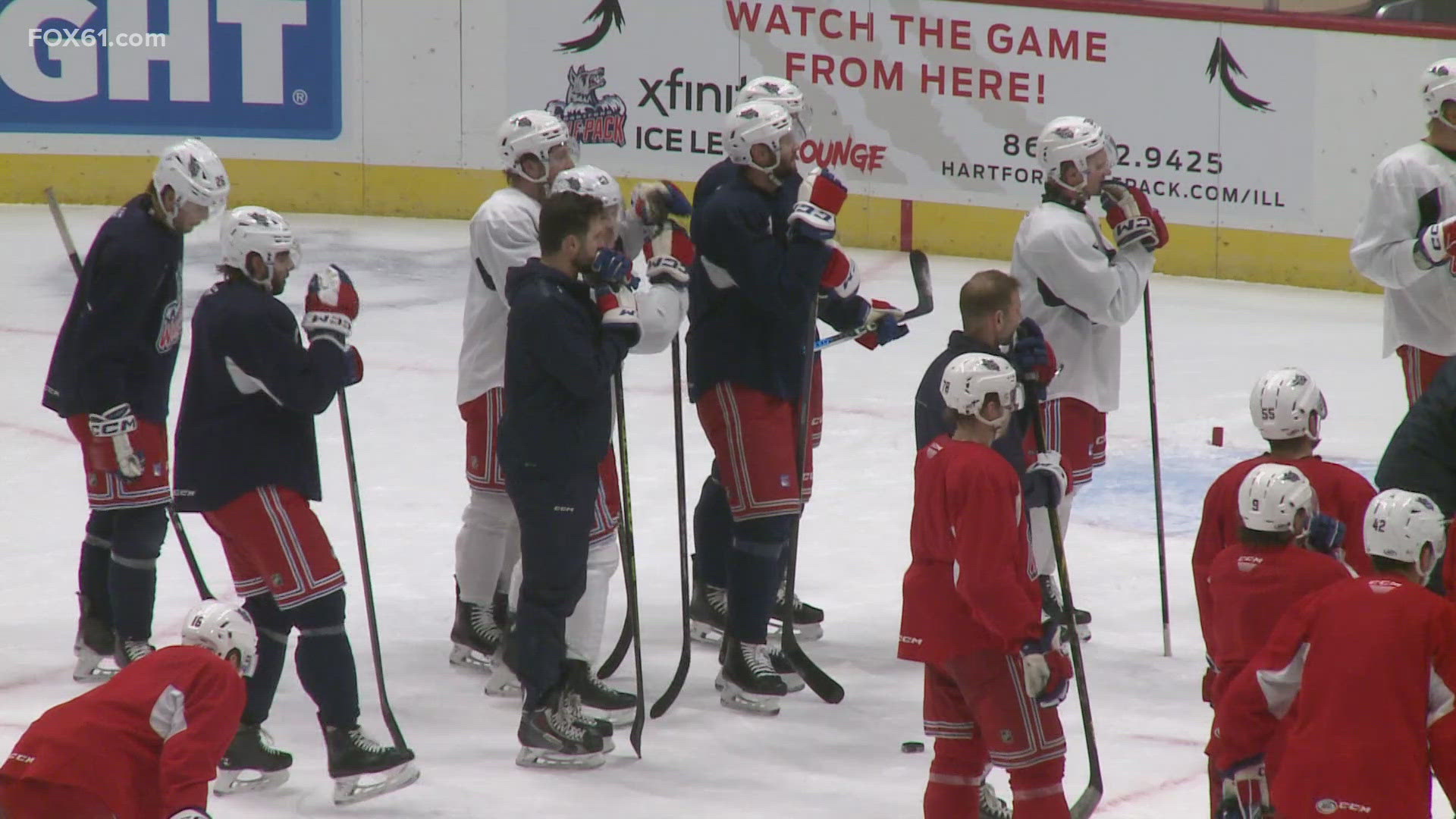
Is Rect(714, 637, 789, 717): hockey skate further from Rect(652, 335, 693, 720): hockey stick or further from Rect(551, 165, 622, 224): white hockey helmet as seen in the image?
Rect(551, 165, 622, 224): white hockey helmet

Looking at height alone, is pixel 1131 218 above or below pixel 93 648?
above

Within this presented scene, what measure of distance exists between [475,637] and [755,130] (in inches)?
65.6

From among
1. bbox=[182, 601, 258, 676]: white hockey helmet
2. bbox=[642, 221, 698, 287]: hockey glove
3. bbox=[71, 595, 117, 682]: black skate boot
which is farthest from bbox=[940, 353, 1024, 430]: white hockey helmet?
bbox=[71, 595, 117, 682]: black skate boot

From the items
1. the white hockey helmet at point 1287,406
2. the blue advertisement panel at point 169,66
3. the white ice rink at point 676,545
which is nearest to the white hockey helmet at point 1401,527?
the white hockey helmet at point 1287,406

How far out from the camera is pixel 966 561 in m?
4.04

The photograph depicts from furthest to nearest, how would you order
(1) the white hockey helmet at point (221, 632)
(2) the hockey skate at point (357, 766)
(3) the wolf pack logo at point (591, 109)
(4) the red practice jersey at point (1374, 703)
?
(3) the wolf pack logo at point (591, 109) < (2) the hockey skate at point (357, 766) < (1) the white hockey helmet at point (221, 632) < (4) the red practice jersey at point (1374, 703)

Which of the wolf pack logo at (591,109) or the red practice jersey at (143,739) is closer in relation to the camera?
the red practice jersey at (143,739)

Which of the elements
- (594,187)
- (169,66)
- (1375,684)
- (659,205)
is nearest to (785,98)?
(659,205)

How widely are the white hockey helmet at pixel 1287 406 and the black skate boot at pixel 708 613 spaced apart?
2212 millimetres

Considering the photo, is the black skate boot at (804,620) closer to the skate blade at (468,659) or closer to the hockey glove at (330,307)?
the skate blade at (468,659)

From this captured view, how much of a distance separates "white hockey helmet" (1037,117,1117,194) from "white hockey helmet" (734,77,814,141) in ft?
2.29

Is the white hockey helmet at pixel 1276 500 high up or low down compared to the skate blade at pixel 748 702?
up

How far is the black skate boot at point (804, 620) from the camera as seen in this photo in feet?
20.3

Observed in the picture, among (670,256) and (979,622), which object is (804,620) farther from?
(979,622)
